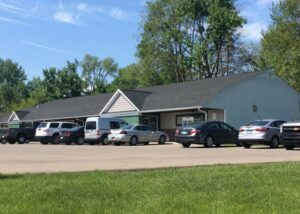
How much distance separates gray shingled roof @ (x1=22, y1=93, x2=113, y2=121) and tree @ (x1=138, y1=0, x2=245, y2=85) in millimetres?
13266

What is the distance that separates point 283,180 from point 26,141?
4008 cm

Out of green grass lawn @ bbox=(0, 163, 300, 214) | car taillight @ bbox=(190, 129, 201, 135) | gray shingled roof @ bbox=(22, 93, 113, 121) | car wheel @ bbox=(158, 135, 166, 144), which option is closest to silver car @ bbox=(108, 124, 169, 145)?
car wheel @ bbox=(158, 135, 166, 144)

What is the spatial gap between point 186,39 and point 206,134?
41027 millimetres

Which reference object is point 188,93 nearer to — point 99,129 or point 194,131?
point 99,129

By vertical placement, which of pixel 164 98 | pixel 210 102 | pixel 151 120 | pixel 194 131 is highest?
pixel 164 98

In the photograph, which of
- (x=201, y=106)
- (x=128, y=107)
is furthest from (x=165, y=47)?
(x=201, y=106)

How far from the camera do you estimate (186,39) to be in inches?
2741

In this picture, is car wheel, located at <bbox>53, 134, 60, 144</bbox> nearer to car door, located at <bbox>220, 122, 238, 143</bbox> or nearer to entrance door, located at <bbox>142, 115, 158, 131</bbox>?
entrance door, located at <bbox>142, 115, 158, 131</bbox>

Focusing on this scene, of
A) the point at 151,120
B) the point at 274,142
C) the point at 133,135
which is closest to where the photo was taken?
the point at 274,142

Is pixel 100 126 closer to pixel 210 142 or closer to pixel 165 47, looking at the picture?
pixel 210 142

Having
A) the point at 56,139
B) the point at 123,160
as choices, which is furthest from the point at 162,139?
the point at 123,160

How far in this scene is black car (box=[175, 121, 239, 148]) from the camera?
29.6 metres

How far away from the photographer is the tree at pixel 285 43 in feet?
176

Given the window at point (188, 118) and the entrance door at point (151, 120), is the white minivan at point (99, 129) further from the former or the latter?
the entrance door at point (151, 120)
